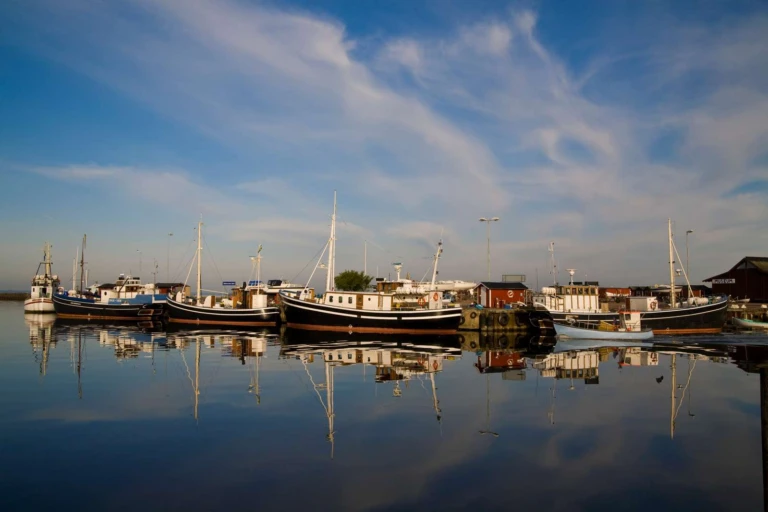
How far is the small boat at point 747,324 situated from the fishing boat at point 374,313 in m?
35.7

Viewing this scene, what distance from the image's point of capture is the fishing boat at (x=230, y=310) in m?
59.0

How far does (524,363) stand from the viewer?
32281 mm

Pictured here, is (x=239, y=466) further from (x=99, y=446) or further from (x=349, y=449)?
(x=99, y=446)

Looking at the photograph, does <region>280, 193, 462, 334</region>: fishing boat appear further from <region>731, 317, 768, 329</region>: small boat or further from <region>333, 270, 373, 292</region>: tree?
<region>333, 270, 373, 292</region>: tree

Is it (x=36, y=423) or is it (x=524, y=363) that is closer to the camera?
(x=36, y=423)

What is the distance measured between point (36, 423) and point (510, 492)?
47.0ft

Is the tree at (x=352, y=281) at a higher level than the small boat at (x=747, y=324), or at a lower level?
higher

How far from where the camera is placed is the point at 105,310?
6969cm

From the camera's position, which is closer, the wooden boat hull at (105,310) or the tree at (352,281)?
the wooden boat hull at (105,310)

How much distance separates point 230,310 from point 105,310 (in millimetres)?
22005

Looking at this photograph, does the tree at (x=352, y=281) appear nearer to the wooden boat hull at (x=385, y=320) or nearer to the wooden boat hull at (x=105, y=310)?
the wooden boat hull at (x=105, y=310)

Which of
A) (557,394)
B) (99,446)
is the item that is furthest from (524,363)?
(99,446)

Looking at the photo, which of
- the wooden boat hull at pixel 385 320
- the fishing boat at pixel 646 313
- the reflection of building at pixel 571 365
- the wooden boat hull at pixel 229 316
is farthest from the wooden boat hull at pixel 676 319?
the wooden boat hull at pixel 229 316

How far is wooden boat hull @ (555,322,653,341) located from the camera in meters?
45.3
